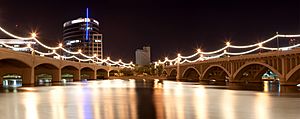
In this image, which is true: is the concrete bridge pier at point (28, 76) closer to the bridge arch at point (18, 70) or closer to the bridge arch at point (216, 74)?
the bridge arch at point (18, 70)

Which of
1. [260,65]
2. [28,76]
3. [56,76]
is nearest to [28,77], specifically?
[28,76]

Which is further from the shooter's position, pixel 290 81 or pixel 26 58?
pixel 26 58

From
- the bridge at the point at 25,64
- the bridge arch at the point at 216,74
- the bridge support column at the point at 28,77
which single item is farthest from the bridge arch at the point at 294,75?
the bridge support column at the point at 28,77

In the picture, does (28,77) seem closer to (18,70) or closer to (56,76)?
(18,70)

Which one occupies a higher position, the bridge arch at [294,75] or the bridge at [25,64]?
the bridge at [25,64]

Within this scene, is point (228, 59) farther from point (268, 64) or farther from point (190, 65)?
point (190, 65)

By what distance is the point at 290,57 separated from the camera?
192 ft

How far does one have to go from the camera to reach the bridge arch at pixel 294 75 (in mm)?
56669

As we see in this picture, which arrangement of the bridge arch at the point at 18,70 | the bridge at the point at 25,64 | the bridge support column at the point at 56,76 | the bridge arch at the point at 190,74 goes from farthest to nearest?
the bridge arch at the point at 190,74 < the bridge support column at the point at 56,76 < the bridge arch at the point at 18,70 < the bridge at the point at 25,64

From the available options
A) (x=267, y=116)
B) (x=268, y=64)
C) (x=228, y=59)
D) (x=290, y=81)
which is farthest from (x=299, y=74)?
(x=267, y=116)

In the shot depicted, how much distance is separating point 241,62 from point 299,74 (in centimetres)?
1732

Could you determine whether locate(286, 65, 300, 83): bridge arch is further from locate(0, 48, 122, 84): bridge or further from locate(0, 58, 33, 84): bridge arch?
locate(0, 58, 33, 84): bridge arch

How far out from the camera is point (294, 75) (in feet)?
196

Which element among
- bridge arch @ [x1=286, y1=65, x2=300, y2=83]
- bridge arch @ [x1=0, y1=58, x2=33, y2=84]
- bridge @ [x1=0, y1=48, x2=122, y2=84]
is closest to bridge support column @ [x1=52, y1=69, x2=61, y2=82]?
bridge @ [x1=0, y1=48, x2=122, y2=84]
